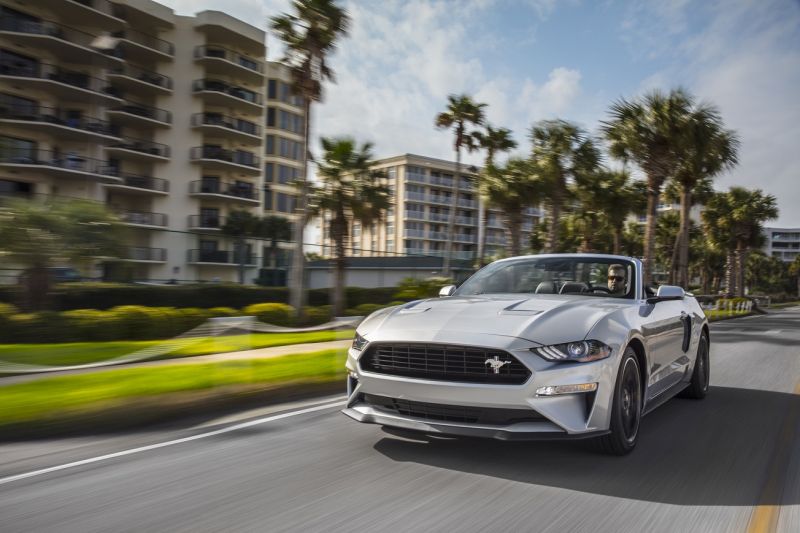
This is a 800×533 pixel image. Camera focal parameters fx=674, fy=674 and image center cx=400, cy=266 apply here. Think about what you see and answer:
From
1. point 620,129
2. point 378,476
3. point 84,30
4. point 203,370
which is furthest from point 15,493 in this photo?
point 84,30

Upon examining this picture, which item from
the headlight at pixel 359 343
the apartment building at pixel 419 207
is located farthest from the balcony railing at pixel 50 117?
the apartment building at pixel 419 207

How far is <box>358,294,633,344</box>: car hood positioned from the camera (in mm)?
4363

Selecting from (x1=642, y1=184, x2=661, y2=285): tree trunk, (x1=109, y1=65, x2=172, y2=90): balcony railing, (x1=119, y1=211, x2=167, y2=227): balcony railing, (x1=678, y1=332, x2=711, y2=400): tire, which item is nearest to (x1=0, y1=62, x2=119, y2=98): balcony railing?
(x1=109, y1=65, x2=172, y2=90): balcony railing

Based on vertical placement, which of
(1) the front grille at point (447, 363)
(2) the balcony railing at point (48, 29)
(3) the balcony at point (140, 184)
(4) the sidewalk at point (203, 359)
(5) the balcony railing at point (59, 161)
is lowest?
(4) the sidewalk at point (203, 359)

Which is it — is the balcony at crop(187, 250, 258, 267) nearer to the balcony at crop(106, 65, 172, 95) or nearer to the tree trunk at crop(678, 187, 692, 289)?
the tree trunk at crop(678, 187, 692, 289)

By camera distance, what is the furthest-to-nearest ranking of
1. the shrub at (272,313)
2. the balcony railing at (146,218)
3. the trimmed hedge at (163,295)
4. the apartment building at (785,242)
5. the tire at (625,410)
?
1. the apartment building at (785,242)
2. the balcony railing at (146,218)
3. the shrub at (272,313)
4. the trimmed hedge at (163,295)
5. the tire at (625,410)

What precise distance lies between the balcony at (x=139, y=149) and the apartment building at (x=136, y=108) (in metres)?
0.08

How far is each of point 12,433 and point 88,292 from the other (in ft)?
50.3

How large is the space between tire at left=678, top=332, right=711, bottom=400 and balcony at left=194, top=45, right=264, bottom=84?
46.6 metres

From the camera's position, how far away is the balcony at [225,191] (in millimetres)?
48475

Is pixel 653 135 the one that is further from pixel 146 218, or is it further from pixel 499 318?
pixel 146 218

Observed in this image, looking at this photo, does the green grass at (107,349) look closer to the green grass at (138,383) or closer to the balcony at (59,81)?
the green grass at (138,383)

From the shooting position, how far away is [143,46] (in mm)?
44719

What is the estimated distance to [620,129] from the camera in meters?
27.5
